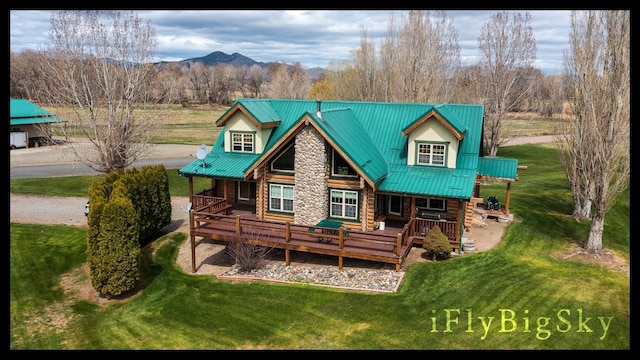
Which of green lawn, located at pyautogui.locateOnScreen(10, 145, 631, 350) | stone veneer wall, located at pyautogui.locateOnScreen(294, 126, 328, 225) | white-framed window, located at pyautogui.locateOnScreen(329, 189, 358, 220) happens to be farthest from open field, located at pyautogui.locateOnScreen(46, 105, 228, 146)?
white-framed window, located at pyautogui.locateOnScreen(329, 189, 358, 220)

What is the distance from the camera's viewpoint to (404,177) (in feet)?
63.5

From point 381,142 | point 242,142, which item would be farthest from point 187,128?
point 381,142

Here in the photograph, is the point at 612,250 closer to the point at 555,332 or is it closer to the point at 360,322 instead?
the point at 555,332

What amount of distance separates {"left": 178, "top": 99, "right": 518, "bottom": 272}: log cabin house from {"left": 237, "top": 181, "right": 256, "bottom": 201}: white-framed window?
148 centimetres

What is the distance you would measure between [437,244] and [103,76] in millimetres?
18898

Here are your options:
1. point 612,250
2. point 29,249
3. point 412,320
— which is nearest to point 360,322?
point 412,320

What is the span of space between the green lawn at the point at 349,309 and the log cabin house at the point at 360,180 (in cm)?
198

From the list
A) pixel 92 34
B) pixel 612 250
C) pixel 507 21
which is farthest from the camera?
pixel 507 21

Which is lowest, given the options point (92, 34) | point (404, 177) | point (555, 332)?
point (555, 332)

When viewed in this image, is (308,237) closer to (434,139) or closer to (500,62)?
(434,139)

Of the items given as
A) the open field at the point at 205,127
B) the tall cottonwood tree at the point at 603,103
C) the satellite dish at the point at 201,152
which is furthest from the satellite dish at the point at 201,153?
the open field at the point at 205,127

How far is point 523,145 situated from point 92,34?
50229mm

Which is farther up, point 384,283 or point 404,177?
point 404,177

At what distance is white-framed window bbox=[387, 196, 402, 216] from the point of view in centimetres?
2050
